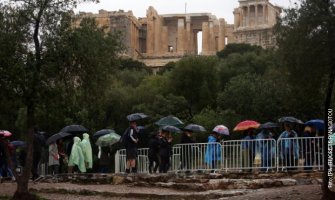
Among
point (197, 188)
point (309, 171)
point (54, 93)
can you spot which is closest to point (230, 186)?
point (197, 188)

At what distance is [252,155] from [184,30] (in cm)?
9791

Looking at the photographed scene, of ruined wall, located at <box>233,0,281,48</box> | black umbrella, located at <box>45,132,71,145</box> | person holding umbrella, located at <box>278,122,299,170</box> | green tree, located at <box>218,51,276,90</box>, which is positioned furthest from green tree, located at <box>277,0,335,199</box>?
ruined wall, located at <box>233,0,281,48</box>

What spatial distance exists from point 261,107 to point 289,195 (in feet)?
79.5

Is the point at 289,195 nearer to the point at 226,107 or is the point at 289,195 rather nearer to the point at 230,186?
the point at 230,186

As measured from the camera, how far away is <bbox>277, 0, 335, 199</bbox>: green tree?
1363 cm

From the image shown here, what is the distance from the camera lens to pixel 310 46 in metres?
13.8

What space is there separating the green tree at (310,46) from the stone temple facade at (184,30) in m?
93.2

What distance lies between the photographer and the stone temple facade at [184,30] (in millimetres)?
110750

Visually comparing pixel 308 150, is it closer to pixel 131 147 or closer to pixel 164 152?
pixel 164 152

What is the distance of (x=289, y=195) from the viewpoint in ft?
50.5

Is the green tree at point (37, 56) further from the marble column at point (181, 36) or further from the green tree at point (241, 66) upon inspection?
the marble column at point (181, 36)

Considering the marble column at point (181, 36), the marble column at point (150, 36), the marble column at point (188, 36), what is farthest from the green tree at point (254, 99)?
the marble column at point (150, 36)

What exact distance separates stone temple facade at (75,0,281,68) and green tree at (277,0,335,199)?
93.2 m

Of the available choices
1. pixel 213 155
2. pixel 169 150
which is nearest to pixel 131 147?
pixel 169 150
